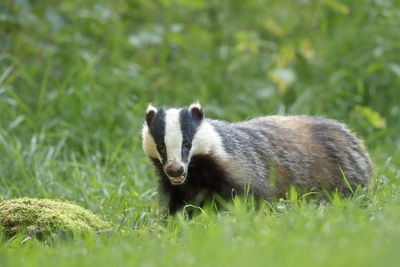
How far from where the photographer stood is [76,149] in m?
6.41

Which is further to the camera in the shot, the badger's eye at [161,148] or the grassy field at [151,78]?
the grassy field at [151,78]

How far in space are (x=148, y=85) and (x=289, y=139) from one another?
8.86 ft

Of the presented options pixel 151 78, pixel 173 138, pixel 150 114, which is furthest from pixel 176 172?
pixel 151 78

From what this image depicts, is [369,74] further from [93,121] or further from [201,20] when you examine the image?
[93,121]

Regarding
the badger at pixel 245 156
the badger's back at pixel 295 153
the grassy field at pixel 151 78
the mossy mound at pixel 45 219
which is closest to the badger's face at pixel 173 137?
the badger at pixel 245 156

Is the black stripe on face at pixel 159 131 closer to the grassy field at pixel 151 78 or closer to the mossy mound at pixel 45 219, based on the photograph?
the grassy field at pixel 151 78

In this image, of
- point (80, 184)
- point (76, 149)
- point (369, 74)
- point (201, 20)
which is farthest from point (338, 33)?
point (80, 184)

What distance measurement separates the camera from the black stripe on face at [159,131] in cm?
442

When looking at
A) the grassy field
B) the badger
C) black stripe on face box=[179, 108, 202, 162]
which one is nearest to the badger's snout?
the badger

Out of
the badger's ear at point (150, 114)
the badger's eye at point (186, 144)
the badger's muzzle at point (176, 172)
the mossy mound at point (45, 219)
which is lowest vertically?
the mossy mound at point (45, 219)

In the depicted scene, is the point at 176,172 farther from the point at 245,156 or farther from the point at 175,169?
the point at 245,156

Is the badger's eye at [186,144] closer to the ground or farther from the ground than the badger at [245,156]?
farther from the ground

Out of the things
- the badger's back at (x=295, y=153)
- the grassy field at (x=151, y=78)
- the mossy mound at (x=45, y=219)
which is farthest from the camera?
the grassy field at (x=151, y=78)

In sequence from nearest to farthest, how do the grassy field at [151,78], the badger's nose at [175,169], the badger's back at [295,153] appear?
1. the badger's nose at [175,169]
2. the badger's back at [295,153]
3. the grassy field at [151,78]
